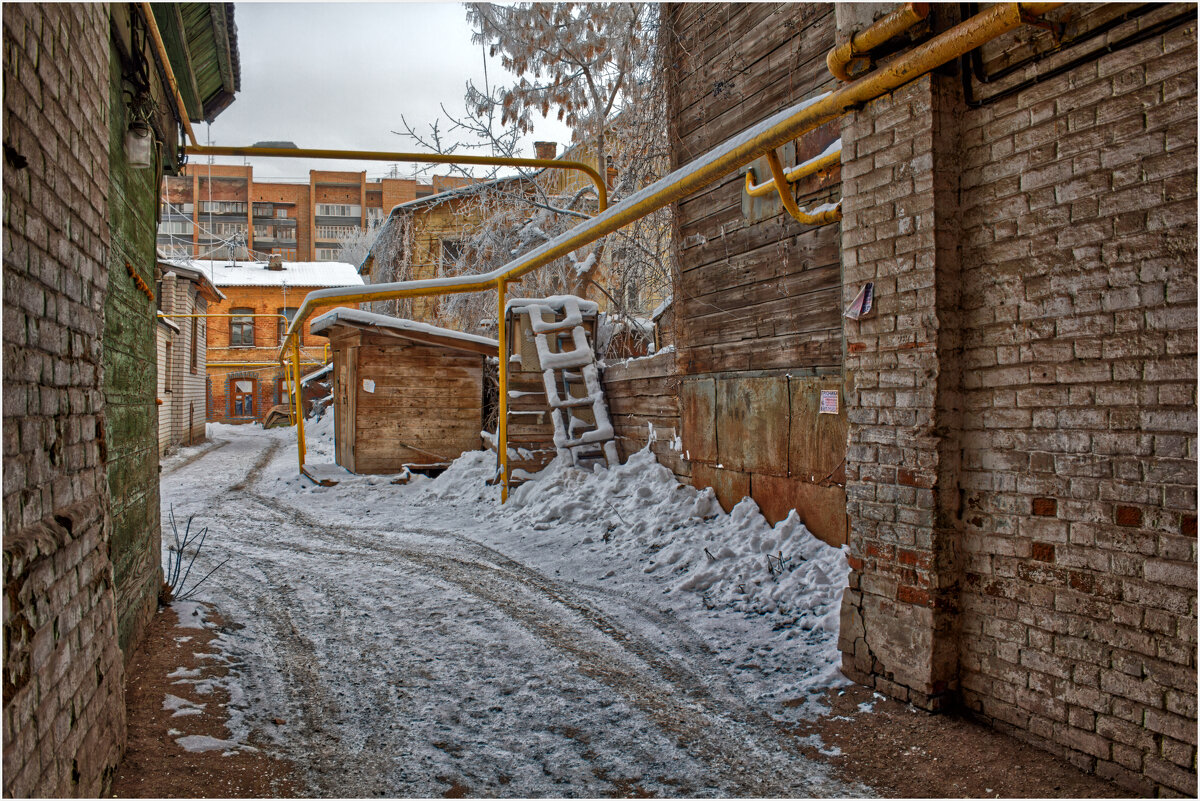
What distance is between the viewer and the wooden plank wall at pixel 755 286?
5094 mm

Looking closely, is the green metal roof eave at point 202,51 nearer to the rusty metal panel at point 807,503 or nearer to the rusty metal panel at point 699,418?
the rusty metal panel at point 699,418

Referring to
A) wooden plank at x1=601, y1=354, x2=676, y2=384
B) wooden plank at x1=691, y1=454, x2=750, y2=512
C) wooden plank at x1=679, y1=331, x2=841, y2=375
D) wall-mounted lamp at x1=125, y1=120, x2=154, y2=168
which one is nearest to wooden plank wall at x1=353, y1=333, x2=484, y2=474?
wooden plank at x1=601, y1=354, x2=676, y2=384

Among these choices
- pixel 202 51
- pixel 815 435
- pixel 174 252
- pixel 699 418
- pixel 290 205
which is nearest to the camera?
pixel 815 435

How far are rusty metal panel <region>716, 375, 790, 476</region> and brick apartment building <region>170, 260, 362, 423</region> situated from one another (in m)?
28.3

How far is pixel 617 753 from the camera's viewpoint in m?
2.84

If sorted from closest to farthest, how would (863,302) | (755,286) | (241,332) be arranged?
1. (863,302)
2. (755,286)
3. (241,332)

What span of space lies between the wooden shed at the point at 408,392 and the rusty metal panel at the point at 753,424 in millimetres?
5789

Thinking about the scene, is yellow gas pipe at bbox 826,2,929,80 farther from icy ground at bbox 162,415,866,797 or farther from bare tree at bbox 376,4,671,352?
bare tree at bbox 376,4,671,352

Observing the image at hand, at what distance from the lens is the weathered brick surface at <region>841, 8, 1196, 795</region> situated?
2.39m

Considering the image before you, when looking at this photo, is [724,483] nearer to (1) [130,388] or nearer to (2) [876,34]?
(2) [876,34]

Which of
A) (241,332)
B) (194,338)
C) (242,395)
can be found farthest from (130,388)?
(241,332)

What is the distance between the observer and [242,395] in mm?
32875

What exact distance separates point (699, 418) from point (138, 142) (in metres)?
4.50

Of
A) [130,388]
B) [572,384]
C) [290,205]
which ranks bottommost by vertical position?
[130,388]
